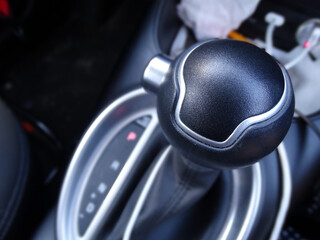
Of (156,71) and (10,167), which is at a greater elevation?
(156,71)

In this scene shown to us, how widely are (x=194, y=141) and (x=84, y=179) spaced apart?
10.6 inches

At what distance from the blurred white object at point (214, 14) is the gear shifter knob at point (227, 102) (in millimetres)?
347

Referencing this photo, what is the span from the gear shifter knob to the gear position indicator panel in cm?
22

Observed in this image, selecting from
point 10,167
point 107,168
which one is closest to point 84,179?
point 107,168

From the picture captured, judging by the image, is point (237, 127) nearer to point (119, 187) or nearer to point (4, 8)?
point (119, 187)

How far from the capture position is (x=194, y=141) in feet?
1.23

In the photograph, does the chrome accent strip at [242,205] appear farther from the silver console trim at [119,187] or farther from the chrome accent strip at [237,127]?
the chrome accent strip at [237,127]

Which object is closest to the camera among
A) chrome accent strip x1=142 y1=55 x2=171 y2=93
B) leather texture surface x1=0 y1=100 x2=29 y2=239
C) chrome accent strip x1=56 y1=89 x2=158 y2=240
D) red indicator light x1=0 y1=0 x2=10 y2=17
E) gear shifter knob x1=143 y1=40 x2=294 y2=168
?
gear shifter knob x1=143 y1=40 x2=294 y2=168

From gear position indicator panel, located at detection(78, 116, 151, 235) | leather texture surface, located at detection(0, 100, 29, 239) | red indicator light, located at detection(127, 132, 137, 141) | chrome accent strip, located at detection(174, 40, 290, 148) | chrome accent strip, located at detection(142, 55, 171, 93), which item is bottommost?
leather texture surface, located at detection(0, 100, 29, 239)

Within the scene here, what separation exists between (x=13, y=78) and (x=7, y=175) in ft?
2.76

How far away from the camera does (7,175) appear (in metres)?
0.68

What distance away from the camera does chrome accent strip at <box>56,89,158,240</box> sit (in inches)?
22.3

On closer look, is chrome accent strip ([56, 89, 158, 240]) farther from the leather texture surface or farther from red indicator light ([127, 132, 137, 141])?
the leather texture surface

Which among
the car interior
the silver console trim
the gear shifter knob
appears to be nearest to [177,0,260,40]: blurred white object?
the car interior
